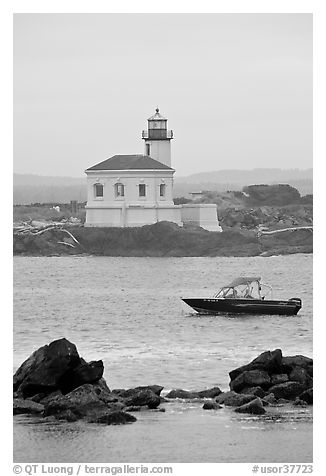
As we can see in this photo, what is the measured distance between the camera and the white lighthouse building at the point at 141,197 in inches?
608

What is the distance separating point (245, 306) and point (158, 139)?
274 centimetres

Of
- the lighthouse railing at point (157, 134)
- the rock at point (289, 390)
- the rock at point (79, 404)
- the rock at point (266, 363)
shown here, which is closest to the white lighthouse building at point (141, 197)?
the lighthouse railing at point (157, 134)

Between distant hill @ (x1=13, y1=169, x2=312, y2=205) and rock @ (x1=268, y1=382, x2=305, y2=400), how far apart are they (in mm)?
1728

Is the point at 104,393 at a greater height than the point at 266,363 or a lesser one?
lesser

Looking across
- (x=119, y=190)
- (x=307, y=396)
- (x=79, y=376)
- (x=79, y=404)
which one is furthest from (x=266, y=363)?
(x=119, y=190)

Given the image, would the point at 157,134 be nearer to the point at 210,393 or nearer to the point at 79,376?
the point at 210,393

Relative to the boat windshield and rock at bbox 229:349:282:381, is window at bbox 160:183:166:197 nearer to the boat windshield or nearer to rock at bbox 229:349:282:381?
the boat windshield

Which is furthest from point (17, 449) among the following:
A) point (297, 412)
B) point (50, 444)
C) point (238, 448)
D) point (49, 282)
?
point (49, 282)

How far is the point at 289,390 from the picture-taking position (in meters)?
9.60

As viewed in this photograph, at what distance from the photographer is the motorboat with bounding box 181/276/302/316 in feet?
39.1

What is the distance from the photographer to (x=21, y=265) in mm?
14430

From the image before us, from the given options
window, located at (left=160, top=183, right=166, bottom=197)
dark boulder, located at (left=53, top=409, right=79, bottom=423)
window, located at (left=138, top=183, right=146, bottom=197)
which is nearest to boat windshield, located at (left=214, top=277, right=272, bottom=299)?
dark boulder, located at (left=53, top=409, right=79, bottom=423)

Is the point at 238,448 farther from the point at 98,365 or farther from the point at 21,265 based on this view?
the point at 21,265
